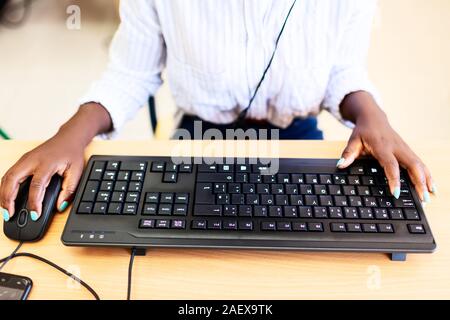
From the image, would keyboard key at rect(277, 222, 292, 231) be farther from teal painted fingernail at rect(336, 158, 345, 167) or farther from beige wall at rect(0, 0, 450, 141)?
beige wall at rect(0, 0, 450, 141)

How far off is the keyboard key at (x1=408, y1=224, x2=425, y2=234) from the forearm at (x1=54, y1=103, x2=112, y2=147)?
485 millimetres

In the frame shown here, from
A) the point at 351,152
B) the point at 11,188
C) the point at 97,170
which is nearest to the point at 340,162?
the point at 351,152

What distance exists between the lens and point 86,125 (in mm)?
640

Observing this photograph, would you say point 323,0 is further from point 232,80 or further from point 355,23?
point 232,80

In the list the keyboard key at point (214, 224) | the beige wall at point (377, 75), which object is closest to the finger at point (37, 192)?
the keyboard key at point (214, 224)

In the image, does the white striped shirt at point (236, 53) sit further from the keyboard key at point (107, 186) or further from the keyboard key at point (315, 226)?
the keyboard key at point (315, 226)

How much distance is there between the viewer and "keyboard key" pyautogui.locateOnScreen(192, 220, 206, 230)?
0.48 metres

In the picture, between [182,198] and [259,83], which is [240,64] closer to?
[259,83]

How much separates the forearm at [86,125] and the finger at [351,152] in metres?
0.40

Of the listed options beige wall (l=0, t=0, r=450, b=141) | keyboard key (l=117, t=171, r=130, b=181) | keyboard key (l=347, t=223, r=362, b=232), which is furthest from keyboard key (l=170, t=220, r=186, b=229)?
beige wall (l=0, t=0, r=450, b=141)

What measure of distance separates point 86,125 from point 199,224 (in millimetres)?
291

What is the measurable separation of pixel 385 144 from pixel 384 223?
156mm

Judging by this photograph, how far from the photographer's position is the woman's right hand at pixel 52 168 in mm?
511
